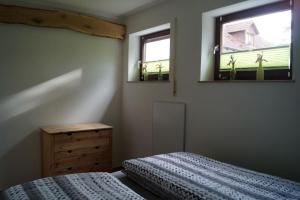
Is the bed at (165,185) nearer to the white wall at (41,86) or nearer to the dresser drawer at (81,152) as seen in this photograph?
the dresser drawer at (81,152)

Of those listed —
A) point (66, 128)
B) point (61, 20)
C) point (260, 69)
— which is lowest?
point (66, 128)

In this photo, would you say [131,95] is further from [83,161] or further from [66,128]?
[83,161]

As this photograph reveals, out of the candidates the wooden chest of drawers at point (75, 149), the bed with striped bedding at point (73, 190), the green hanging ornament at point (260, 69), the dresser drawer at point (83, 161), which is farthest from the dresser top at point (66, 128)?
the green hanging ornament at point (260, 69)

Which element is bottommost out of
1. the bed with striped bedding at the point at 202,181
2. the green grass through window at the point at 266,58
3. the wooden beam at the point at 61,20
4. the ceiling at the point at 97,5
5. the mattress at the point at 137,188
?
the mattress at the point at 137,188

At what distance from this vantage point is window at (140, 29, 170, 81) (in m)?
3.22

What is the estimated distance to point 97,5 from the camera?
10.2 ft

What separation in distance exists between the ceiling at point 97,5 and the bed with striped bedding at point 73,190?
2.17m

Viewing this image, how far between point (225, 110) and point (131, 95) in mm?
1537

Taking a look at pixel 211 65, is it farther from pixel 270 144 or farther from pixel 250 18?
pixel 270 144

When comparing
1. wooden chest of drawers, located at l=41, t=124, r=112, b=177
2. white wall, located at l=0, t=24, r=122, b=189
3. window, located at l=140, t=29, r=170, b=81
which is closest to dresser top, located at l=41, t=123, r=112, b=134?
wooden chest of drawers, located at l=41, t=124, r=112, b=177

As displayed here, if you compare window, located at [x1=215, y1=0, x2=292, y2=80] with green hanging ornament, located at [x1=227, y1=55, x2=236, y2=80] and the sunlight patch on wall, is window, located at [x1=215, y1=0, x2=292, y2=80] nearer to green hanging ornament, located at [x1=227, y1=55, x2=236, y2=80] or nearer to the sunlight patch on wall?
green hanging ornament, located at [x1=227, y1=55, x2=236, y2=80]

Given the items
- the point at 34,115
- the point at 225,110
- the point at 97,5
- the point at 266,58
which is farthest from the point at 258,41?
the point at 34,115

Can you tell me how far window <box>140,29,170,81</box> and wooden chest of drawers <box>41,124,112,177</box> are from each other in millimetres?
955

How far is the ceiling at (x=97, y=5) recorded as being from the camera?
2963mm
